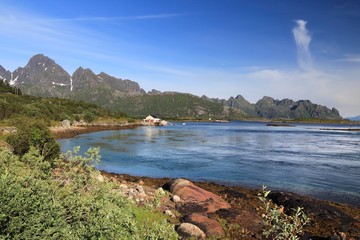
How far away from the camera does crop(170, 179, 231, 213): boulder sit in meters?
26.0

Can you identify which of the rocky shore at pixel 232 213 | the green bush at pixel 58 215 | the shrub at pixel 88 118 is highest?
the green bush at pixel 58 215

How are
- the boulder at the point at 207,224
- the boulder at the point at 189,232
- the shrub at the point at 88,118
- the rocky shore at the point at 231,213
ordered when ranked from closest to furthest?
the boulder at the point at 189,232 < the boulder at the point at 207,224 < the rocky shore at the point at 231,213 < the shrub at the point at 88,118

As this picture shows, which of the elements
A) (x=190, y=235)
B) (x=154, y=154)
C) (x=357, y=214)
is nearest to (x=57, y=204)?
(x=190, y=235)

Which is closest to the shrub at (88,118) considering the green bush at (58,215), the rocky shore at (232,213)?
the rocky shore at (232,213)

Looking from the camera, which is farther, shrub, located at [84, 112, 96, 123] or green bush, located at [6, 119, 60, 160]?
shrub, located at [84, 112, 96, 123]

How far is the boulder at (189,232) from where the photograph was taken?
1900 cm

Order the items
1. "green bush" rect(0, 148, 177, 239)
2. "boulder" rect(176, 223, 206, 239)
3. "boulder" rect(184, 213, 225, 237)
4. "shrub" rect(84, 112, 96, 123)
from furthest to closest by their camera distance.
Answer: "shrub" rect(84, 112, 96, 123) → "boulder" rect(184, 213, 225, 237) → "boulder" rect(176, 223, 206, 239) → "green bush" rect(0, 148, 177, 239)

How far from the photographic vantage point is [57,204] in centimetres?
945

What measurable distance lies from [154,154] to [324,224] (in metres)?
43.4

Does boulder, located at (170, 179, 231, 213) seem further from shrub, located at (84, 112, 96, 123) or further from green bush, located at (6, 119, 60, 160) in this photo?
shrub, located at (84, 112, 96, 123)

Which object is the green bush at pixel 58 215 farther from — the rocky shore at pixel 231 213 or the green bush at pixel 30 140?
the green bush at pixel 30 140

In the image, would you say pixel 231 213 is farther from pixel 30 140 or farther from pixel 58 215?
pixel 30 140

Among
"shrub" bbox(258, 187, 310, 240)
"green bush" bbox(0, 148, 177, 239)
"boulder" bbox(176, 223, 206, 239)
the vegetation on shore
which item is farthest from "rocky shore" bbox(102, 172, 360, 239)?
"shrub" bbox(258, 187, 310, 240)

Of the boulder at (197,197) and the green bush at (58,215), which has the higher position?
the green bush at (58,215)
